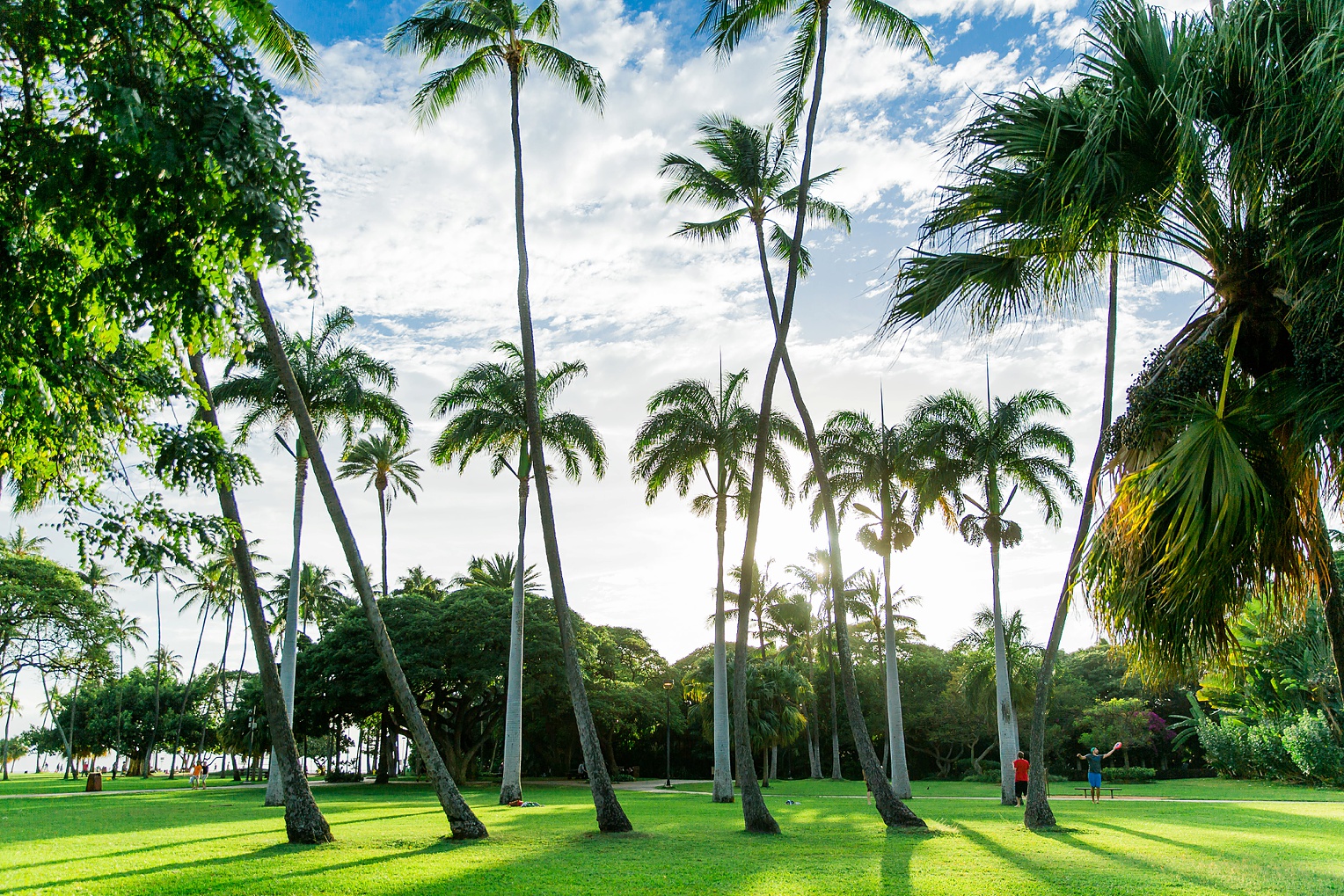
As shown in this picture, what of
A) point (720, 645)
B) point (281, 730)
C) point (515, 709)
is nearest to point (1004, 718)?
point (720, 645)

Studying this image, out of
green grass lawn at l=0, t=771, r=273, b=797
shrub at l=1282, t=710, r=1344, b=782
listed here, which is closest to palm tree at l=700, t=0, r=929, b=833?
shrub at l=1282, t=710, r=1344, b=782

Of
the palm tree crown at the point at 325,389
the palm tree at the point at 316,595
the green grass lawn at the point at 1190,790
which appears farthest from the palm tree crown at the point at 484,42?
the palm tree at the point at 316,595

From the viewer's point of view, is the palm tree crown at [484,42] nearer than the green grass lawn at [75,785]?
Yes

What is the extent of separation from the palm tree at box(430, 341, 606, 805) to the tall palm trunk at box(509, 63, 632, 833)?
766cm

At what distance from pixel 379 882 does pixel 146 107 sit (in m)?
8.65

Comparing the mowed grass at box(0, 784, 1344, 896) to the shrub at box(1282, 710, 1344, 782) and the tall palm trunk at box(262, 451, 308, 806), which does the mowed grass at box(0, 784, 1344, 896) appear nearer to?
the tall palm trunk at box(262, 451, 308, 806)

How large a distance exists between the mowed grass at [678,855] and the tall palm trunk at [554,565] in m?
0.86

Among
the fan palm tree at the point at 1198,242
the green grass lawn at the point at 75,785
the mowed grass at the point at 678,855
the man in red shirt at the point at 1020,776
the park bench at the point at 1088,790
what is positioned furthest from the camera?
the green grass lawn at the point at 75,785

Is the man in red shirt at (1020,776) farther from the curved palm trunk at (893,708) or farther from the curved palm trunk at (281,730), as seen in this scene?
the curved palm trunk at (281,730)

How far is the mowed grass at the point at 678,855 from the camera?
31.2ft

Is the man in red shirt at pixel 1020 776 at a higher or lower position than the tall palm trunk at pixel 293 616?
lower

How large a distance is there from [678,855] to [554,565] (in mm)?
5927

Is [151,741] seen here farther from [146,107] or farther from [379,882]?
[146,107]

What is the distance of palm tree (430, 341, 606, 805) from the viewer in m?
25.3
